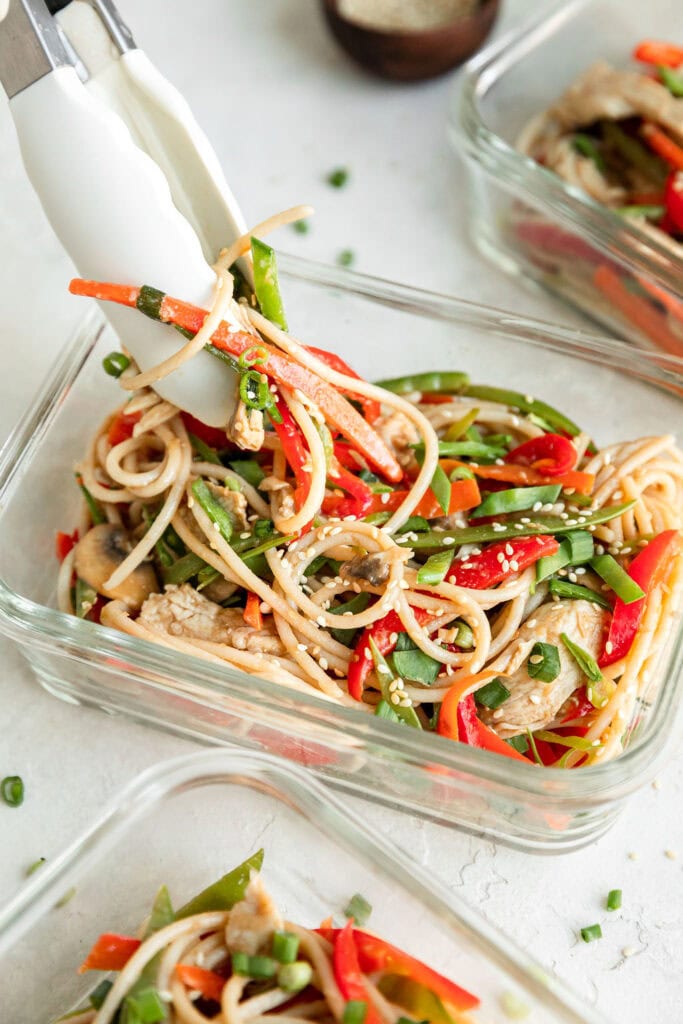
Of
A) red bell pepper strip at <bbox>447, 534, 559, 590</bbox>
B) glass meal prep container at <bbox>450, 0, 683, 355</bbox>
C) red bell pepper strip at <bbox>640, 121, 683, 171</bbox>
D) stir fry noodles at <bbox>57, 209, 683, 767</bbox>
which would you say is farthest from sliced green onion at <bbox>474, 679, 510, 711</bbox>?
red bell pepper strip at <bbox>640, 121, 683, 171</bbox>

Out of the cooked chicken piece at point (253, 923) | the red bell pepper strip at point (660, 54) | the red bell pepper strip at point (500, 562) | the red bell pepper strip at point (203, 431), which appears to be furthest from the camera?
the red bell pepper strip at point (660, 54)

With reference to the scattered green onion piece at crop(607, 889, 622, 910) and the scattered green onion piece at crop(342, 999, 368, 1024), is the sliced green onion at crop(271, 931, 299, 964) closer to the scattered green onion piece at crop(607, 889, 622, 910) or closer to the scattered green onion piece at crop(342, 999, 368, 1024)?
the scattered green onion piece at crop(342, 999, 368, 1024)

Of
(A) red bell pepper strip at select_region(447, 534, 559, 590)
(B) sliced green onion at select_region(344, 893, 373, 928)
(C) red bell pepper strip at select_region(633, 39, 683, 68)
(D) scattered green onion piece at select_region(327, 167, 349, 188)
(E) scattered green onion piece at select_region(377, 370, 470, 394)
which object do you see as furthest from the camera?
(D) scattered green onion piece at select_region(327, 167, 349, 188)

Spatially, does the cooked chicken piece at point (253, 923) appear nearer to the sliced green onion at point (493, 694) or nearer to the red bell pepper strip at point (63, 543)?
the sliced green onion at point (493, 694)

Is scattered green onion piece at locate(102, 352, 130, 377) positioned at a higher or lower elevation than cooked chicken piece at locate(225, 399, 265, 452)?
higher

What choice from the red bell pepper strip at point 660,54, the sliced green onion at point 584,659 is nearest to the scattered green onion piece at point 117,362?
the sliced green onion at point 584,659

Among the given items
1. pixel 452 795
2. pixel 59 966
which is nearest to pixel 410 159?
pixel 452 795
